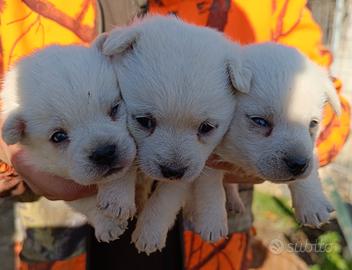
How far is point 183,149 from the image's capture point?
1686mm

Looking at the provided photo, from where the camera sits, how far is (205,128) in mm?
1763

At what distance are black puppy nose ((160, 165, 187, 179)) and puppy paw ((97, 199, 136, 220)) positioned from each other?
22 centimetres

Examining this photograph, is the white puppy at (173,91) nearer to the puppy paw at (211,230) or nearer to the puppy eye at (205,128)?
the puppy eye at (205,128)

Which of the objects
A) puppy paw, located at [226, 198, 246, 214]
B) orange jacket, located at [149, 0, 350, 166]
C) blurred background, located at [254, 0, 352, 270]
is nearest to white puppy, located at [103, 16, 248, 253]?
puppy paw, located at [226, 198, 246, 214]

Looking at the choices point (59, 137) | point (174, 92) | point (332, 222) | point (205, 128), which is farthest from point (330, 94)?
point (332, 222)

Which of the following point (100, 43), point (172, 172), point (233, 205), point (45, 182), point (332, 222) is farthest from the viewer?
point (332, 222)

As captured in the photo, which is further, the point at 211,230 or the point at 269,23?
the point at 269,23

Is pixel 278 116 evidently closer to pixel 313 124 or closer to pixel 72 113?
pixel 313 124

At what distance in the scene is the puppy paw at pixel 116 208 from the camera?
180 centimetres

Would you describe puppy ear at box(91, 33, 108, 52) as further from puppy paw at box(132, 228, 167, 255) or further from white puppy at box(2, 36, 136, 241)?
puppy paw at box(132, 228, 167, 255)

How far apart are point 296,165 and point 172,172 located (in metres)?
0.40

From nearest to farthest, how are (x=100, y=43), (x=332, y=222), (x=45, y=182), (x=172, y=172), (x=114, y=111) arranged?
(x=172, y=172) → (x=114, y=111) → (x=100, y=43) → (x=45, y=182) → (x=332, y=222)

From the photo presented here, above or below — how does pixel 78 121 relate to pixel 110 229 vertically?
above

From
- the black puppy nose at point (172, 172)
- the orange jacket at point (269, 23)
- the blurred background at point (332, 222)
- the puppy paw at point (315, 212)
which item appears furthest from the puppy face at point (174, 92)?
the blurred background at point (332, 222)
